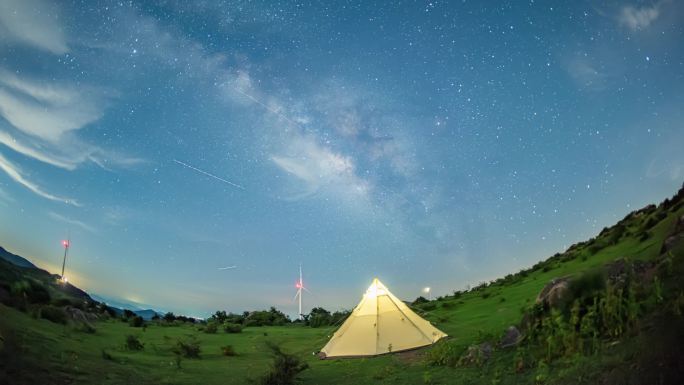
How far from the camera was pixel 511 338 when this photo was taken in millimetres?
12242

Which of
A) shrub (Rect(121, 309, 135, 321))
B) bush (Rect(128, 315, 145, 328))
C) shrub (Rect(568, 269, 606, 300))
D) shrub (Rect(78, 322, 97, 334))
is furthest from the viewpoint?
shrub (Rect(121, 309, 135, 321))

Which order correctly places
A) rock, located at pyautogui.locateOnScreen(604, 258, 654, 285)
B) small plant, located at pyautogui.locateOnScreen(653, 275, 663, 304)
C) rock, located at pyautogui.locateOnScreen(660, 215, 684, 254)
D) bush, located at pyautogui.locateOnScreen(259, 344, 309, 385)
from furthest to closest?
1. bush, located at pyautogui.locateOnScreen(259, 344, 309, 385)
2. rock, located at pyautogui.locateOnScreen(660, 215, 684, 254)
3. rock, located at pyautogui.locateOnScreen(604, 258, 654, 285)
4. small plant, located at pyautogui.locateOnScreen(653, 275, 663, 304)

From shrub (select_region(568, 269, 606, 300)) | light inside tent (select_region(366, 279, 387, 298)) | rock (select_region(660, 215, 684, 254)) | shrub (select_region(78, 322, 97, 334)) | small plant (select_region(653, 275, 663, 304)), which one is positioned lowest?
shrub (select_region(78, 322, 97, 334))

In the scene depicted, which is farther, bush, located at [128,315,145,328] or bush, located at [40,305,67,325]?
bush, located at [128,315,145,328]

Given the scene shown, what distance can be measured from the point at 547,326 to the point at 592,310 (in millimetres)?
1386

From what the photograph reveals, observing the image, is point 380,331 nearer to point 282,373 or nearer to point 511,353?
point 282,373

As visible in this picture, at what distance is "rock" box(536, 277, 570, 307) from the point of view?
1199cm

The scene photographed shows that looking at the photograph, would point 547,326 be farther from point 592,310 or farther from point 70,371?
point 70,371

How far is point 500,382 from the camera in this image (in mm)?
9898

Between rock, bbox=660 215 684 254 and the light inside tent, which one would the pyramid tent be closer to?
the light inside tent

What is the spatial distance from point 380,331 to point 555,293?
9.00 metres

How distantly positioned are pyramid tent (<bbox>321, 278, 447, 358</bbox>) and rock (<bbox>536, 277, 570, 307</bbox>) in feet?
23.7

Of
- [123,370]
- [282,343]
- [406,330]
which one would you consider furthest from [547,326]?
[282,343]

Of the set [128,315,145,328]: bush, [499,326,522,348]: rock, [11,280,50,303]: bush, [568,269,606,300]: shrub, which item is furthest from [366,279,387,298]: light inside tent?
[128,315,145,328]: bush
